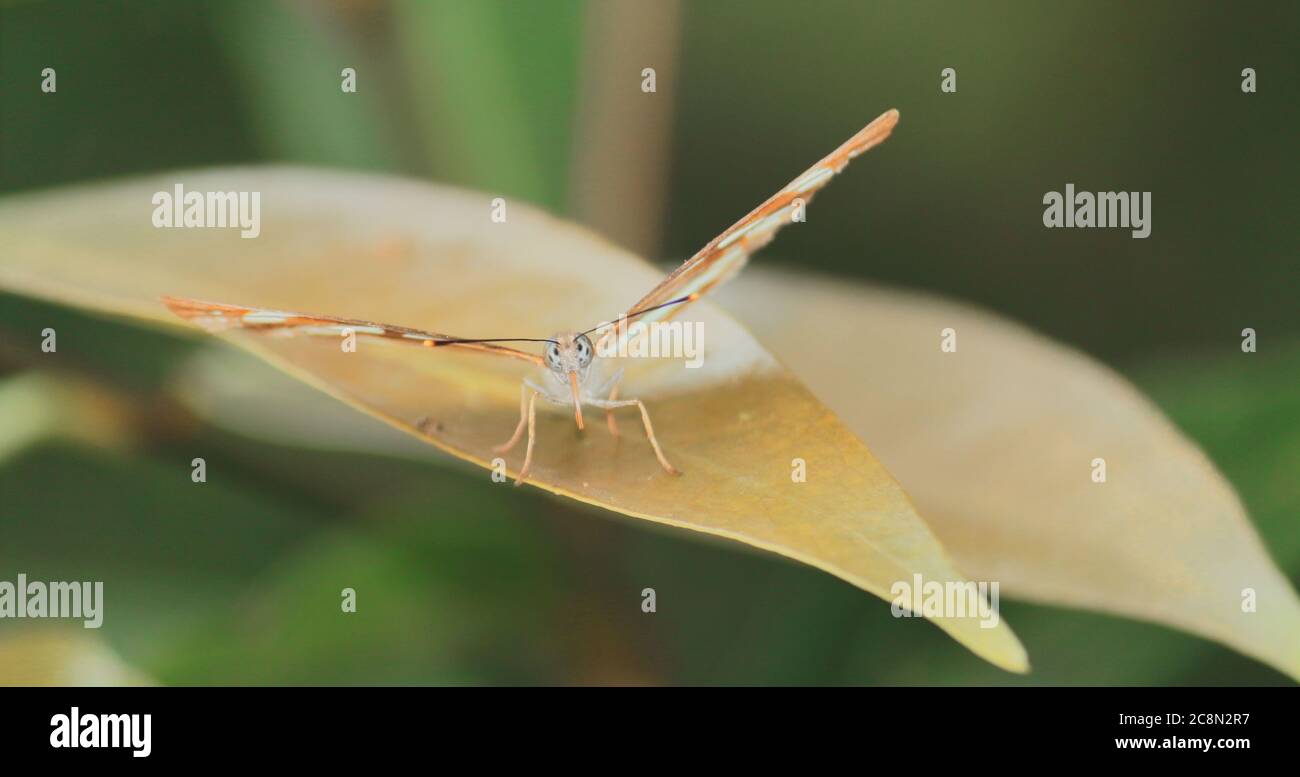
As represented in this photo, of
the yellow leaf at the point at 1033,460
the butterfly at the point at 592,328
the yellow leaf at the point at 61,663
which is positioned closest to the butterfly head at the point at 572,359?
the butterfly at the point at 592,328

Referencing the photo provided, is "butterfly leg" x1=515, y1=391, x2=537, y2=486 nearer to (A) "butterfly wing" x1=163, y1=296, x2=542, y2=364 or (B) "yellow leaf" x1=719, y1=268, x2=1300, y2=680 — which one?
(A) "butterfly wing" x1=163, y1=296, x2=542, y2=364

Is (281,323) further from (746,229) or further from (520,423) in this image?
(746,229)

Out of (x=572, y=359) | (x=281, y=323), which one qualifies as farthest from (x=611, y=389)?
(x=281, y=323)

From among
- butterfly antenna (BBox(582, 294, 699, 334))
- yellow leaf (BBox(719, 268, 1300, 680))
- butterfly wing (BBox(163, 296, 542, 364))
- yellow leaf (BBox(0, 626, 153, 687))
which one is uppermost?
butterfly antenna (BBox(582, 294, 699, 334))

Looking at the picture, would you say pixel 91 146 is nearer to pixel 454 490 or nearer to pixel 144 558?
pixel 144 558

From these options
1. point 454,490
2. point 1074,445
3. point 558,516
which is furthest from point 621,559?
point 1074,445

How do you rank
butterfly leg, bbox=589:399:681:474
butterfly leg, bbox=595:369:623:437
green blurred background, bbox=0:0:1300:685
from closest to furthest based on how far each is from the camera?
1. butterfly leg, bbox=589:399:681:474
2. butterfly leg, bbox=595:369:623:437
3. green blurred background, bbox=0:0:1300:685

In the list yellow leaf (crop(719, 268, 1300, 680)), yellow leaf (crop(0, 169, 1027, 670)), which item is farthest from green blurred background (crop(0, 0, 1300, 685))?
yellow leaf (crop(719, 268, 1300, 680))
